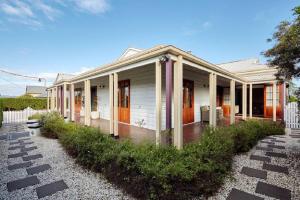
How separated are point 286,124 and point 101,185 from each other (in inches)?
428

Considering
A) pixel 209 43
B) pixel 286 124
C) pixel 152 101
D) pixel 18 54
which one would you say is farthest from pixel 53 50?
pixel 286 124

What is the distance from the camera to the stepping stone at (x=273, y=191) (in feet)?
9.91

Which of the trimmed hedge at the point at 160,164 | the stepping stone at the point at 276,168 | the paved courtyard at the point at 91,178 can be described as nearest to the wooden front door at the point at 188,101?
the paved courtyard at the point at 91,178

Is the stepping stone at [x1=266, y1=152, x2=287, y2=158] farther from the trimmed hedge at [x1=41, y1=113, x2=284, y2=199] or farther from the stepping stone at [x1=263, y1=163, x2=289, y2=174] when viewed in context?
the trimmed hedge at [x1=41, y1=113, x2=284, y2=199]

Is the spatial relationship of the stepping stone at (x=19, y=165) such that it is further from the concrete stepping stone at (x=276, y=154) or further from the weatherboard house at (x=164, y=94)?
the concrete stepping stone at (x=276, y=154)

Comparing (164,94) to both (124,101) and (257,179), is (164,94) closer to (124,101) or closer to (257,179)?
(124,101)

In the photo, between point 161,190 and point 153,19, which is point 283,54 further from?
point 153,19

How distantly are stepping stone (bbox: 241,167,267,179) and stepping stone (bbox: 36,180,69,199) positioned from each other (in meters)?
4.04

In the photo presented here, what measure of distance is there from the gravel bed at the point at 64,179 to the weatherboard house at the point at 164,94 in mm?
1517

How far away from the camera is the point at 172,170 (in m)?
2.84

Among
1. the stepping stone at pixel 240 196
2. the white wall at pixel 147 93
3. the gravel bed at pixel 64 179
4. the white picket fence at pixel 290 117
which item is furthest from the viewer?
the white picket fence at pixel 290 117

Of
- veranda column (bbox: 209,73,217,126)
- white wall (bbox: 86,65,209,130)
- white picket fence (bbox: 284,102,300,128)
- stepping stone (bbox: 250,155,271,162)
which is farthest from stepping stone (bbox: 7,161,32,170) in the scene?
white picket fence (bbox: 284,102,300,128)

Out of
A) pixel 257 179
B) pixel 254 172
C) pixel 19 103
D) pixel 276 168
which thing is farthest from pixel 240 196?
pixel 19 103

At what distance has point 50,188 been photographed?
333 cm
